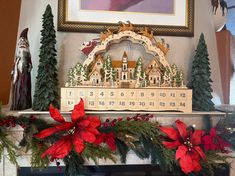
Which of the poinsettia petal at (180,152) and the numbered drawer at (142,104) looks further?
the numbered drawer at (142,104)

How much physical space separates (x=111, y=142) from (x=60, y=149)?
0.24m

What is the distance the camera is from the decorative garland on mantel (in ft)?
3.97

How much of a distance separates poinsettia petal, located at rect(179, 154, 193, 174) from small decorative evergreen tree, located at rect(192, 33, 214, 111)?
12.6 inches

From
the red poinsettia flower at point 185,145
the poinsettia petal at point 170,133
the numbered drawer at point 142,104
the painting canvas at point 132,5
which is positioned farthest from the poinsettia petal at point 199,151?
the painting canvas at point 132,5

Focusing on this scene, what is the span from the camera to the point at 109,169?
1362mm

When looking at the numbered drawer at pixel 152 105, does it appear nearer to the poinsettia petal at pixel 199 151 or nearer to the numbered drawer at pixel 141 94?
the numbered drawer at pixel 141 94

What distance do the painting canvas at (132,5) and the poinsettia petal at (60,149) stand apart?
0.76 metres

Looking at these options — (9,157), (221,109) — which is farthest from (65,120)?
(221,109)

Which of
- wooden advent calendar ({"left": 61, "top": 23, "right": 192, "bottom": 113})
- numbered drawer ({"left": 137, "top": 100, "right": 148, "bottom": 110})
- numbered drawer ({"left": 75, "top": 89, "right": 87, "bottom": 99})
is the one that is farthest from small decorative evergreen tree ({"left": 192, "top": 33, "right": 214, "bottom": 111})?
numbered drawer ({"left": 75, "top": 89, "right": 87, "bottom": 99})

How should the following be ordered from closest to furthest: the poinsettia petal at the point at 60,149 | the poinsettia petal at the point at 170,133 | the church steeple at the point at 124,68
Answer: the poinsettia petal at the point at 60,149
the poinsettia petal at the point at 170,133
the church steeple at the point at 124,68

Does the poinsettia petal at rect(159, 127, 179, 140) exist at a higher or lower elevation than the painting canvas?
lower

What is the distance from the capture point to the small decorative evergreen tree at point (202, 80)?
142 cm

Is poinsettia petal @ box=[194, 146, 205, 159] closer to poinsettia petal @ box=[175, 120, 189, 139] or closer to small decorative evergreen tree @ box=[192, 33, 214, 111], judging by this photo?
poinsettia petal @ box=[175, 120, 189, 139]

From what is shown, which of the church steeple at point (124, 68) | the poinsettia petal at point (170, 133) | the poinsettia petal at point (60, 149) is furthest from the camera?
the church steeple at point (124, 68)
